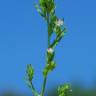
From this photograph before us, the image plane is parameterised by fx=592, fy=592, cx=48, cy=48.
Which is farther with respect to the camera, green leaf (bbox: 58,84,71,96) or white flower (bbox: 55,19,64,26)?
green leaf (bbox: 58,84,71,96)

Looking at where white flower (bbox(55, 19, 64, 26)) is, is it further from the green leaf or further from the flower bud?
the green leaf

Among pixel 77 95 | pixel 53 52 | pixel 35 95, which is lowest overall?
pixel 35 95

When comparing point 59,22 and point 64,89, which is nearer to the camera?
point 59,22

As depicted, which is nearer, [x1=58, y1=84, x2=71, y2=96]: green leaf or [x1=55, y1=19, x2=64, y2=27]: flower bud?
[x1=55, y1=19, x2=64, y2=27]: flower bud

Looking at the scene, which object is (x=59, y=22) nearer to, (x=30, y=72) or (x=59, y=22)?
(x=59, y=22)

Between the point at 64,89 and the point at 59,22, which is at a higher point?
the point at 59,22

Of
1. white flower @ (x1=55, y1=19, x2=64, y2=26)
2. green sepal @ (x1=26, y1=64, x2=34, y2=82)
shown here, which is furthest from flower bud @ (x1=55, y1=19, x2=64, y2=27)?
green sepal @ (x1=26, y1=64, x2=34, y2=82)

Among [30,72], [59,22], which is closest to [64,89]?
[30,72]

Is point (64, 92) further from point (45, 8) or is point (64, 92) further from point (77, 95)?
→ point (77, 95)

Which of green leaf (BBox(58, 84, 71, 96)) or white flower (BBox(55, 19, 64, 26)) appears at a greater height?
white flower (BBox(55, 19, 64, 26))

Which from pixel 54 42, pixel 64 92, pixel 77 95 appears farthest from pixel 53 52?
pixel 77 95

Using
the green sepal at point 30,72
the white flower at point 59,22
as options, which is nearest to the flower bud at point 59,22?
the white flower at point 59,22
